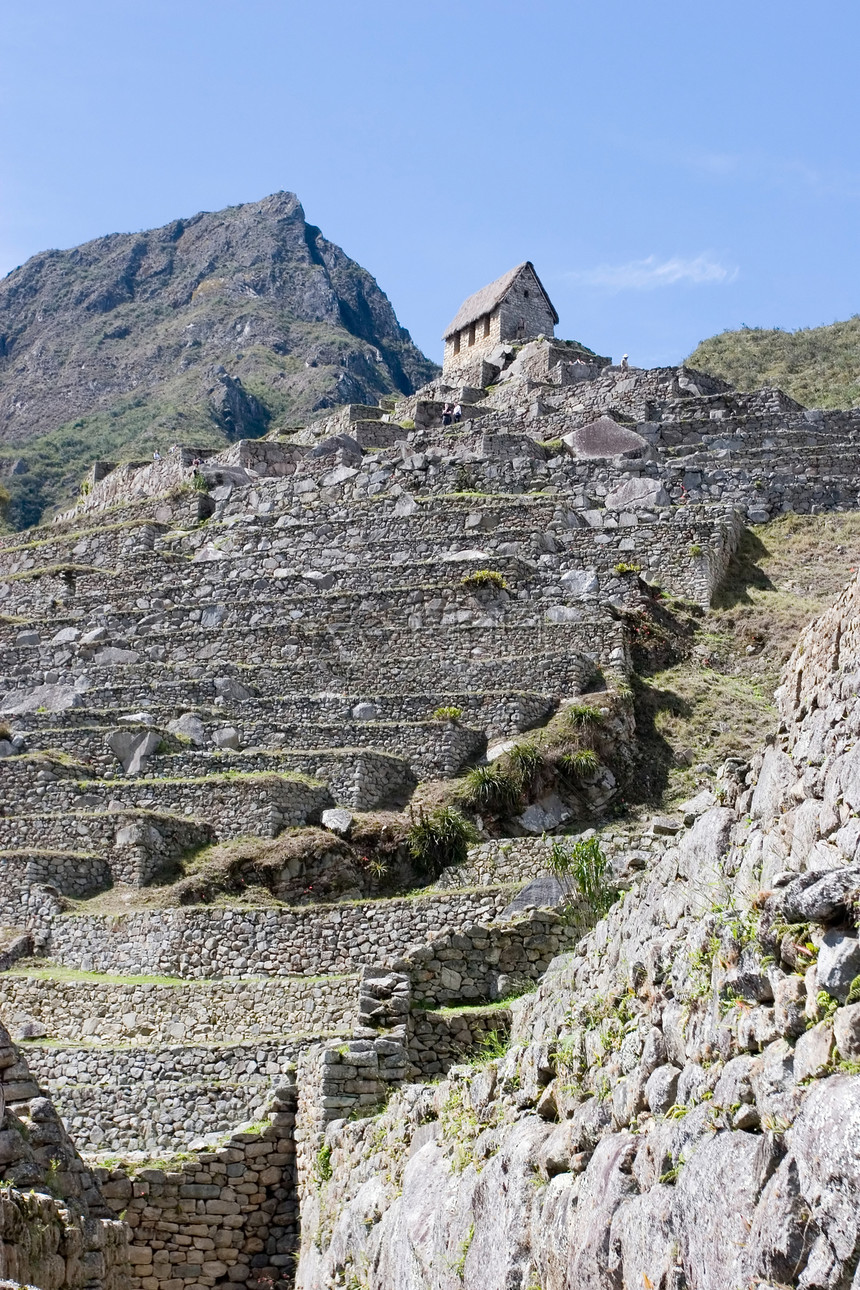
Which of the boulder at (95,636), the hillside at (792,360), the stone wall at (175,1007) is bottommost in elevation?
the stone wall at (175,1007)

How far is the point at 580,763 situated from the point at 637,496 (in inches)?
412

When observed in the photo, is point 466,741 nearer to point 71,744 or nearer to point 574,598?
point 574,598

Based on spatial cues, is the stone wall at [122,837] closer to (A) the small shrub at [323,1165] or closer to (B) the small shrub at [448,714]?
(B) the small shrub at [448,714]

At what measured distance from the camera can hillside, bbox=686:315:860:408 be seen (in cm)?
5197

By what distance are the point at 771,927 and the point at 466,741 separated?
626 inches

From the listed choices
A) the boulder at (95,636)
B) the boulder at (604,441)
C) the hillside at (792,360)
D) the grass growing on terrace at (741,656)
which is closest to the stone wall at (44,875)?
the grass growing on terrace at (741,656)

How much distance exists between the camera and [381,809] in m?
21.4

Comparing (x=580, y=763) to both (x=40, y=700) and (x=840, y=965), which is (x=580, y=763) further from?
(x=840, y=965)

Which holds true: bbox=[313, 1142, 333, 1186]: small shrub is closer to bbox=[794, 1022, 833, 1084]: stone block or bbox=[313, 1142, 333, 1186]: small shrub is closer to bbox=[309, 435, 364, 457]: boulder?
bbox=[794, 1022, 833, 1084]: stone block

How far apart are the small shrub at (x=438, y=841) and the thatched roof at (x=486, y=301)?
34131mm

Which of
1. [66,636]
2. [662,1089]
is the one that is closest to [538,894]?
[662,1089]

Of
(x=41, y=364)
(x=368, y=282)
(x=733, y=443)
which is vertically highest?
→ (x=368, y=282)

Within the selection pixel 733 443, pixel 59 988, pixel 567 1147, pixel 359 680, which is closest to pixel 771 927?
pixel 567 1147

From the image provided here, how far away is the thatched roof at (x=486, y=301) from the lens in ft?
169
